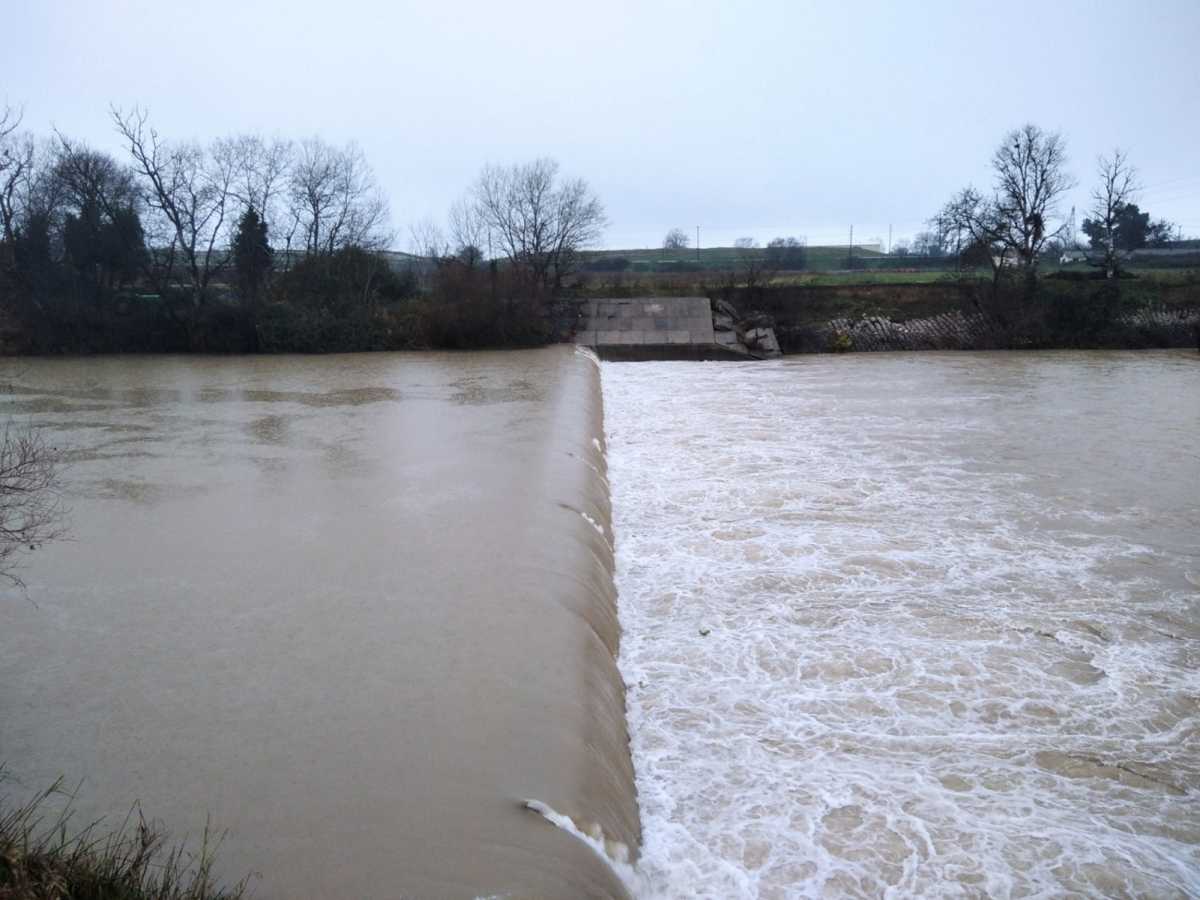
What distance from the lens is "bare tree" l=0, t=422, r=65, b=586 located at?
4.27 metres

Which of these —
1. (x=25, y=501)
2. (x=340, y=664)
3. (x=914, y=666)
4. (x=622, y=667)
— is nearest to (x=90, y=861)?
(x=340, y=664)

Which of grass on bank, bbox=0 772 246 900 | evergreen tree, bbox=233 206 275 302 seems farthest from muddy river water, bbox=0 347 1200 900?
evergreen tree, bbox=233 206 275 302

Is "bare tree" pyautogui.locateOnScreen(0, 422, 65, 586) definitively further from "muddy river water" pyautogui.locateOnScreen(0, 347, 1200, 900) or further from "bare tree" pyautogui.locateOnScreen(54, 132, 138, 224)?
"bare tree" pyautogui.locateOnScreen(54, 132, 138, 224)

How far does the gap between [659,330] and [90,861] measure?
2591 cm

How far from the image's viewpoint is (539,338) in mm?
26781

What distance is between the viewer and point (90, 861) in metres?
2.86

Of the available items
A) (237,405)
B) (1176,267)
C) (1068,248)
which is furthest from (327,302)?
(1068,248)

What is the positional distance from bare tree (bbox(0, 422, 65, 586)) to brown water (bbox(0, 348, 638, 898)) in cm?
25

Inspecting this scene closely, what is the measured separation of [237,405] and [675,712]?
12429mm

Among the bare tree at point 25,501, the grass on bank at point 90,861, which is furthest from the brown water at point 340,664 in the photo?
the bare tree at point 25,501

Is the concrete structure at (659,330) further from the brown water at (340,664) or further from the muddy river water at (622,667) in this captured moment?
the brown water at (340,664)

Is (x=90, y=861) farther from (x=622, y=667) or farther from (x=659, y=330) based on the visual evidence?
(x=659, y=330)

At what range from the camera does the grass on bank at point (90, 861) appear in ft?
8.39

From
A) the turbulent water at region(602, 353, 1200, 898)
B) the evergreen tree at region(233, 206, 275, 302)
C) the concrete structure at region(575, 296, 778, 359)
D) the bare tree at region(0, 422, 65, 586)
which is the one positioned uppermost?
the evergreen tree at region(233, 206, 275, 302)
